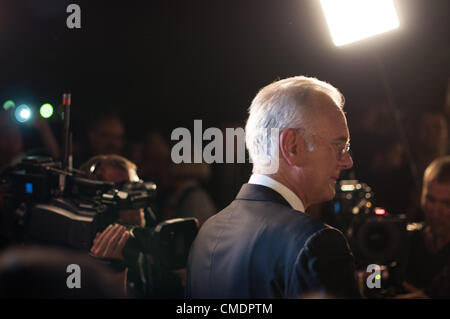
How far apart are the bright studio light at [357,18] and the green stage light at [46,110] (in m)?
1.08

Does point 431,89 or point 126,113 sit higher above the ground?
point 431,89

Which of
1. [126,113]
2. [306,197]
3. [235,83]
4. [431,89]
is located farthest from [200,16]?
[431,89]

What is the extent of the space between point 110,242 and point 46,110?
1.91 feet

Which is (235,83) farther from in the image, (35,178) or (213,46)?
(35,178)

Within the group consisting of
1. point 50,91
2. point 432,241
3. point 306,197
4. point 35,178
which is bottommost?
point 432,241

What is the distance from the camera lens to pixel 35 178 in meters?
1.47

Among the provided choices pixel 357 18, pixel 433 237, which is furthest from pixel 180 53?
pixel 433 237

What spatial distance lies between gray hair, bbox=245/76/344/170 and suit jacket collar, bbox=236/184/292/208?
87 millimetres

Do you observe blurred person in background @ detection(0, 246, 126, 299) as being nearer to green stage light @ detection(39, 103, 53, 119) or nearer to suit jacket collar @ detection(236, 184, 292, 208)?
green stage light @ detection(39, 103, 53, 119)

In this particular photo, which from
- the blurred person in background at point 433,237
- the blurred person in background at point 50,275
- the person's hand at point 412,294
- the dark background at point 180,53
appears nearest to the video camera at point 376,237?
the person's hand at point 412,294

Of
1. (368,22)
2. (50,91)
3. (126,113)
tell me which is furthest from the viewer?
(126,113)

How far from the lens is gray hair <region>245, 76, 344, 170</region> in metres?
1.06

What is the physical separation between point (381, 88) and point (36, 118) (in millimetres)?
2164

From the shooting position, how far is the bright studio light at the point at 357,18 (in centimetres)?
158
